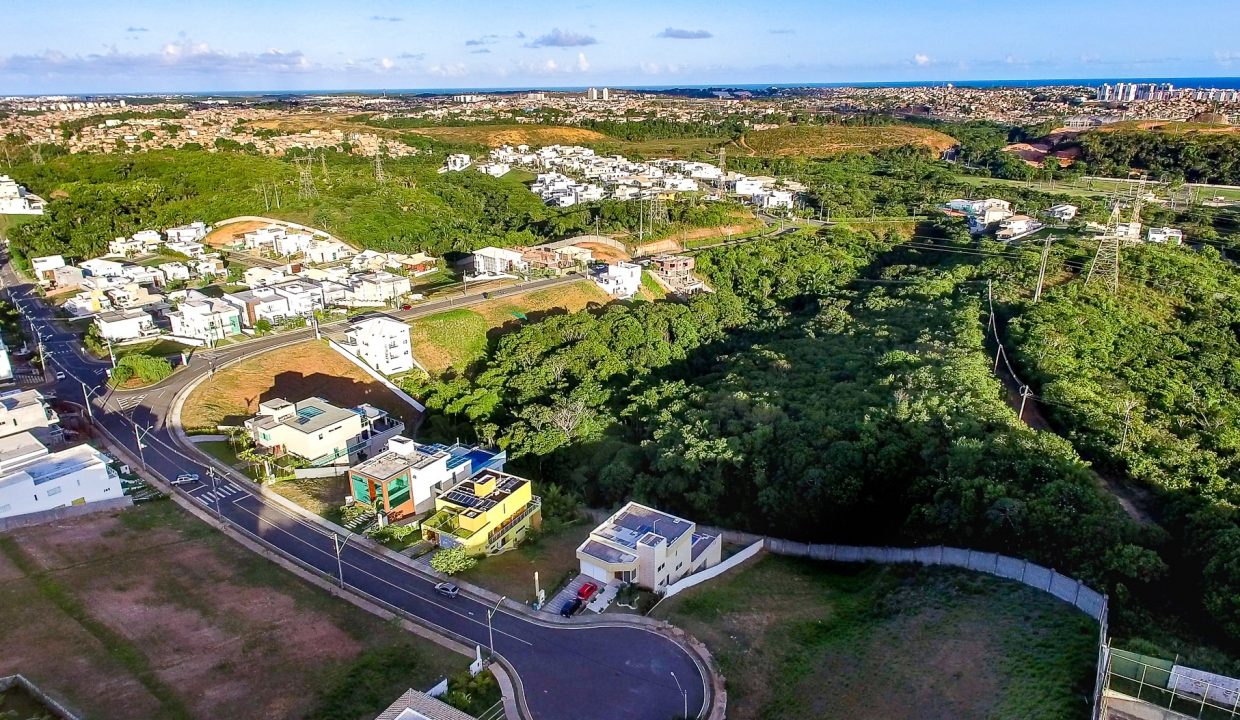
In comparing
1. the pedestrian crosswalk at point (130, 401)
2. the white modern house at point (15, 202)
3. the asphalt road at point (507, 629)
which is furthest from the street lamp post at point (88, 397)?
the white modern house at point (15, 202)

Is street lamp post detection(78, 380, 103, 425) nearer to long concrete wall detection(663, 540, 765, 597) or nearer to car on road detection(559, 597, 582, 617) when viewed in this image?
car on road detection(559, 597, 582, 617)

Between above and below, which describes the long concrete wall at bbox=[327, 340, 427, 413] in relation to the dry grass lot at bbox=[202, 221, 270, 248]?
below

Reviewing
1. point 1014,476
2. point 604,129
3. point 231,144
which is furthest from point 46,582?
point 604,129

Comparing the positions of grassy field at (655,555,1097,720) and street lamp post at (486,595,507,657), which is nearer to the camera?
grassy field at (655,555,1097,720)

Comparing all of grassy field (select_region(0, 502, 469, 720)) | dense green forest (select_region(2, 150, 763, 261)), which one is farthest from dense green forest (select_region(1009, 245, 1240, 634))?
dense green forest (select_region(2, 150, 763, 261))

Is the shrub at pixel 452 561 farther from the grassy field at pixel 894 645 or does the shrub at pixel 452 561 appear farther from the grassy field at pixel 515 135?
the grassy field at pixel 515 135

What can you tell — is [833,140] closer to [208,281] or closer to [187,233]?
[187,233]

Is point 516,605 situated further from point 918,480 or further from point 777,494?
point 918,480
